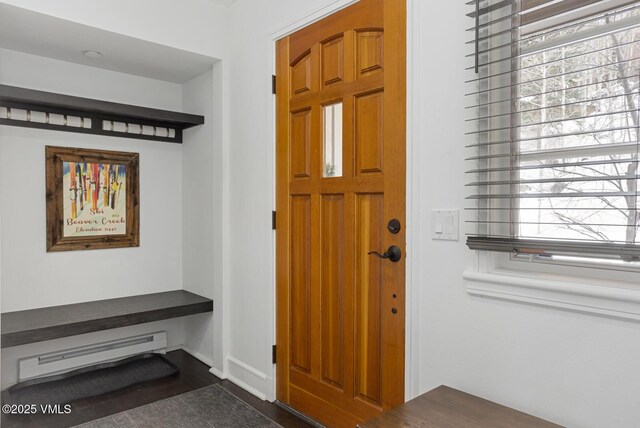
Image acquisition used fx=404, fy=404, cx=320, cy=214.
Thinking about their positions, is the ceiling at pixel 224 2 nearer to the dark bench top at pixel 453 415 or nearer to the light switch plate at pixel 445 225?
the light switch plate at pixel 445 225

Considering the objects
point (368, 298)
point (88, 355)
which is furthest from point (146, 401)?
point (368, 298)

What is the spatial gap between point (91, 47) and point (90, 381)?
2.39 m

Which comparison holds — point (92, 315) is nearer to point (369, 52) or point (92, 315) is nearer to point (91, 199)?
point (91, 199)

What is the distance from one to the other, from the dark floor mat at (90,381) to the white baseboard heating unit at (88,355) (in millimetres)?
48

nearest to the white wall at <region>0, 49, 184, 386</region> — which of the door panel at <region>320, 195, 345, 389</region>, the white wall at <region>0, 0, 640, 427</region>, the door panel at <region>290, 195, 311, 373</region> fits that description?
the white wall at <region>0, 0, 640, 427</region>

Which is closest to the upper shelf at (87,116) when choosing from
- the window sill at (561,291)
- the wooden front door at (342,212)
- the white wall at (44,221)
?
the white wall at (44,221)

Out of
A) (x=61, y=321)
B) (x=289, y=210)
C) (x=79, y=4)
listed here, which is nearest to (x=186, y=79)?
(x=79, y=4)

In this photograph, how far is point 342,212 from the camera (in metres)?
2.23

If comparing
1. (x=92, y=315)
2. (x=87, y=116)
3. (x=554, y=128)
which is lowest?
(x=92, y=315)

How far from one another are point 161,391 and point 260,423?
2.84ft

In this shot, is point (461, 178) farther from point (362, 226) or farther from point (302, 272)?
point (302, 272)

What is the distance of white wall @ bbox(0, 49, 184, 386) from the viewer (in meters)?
2.85

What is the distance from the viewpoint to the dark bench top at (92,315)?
2.50 metres

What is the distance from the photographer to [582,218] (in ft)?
4.61
